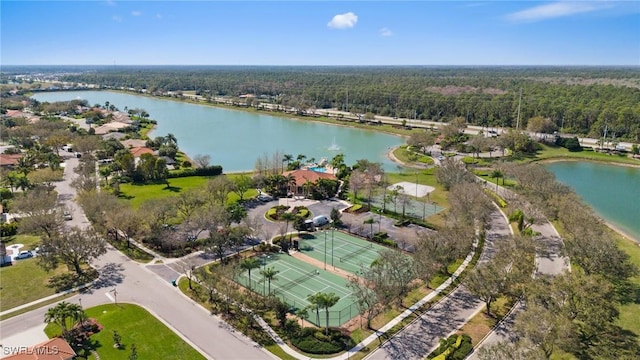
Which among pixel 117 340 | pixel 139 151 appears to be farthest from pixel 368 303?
pixel 139 151

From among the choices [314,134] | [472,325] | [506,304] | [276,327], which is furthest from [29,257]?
[314,134]

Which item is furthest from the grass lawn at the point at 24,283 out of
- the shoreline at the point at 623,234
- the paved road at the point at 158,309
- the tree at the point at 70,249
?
the shoreline at the point at 623,234

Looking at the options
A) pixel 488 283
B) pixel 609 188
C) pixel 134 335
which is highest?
pixel 488 283

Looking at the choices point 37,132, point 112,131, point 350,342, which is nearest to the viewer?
point 350,342

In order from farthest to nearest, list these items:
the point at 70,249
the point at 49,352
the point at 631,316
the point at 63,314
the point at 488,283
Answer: the point at 70,249 < the point at 631,316 < the point at 488,283 < the point at 63,314 < the point at 49,352

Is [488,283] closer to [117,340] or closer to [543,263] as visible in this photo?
[543,263]

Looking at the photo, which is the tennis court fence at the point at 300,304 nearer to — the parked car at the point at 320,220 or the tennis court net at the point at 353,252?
the tennis court net at the point at 353,252

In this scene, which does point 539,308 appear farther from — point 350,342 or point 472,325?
point 350,342
